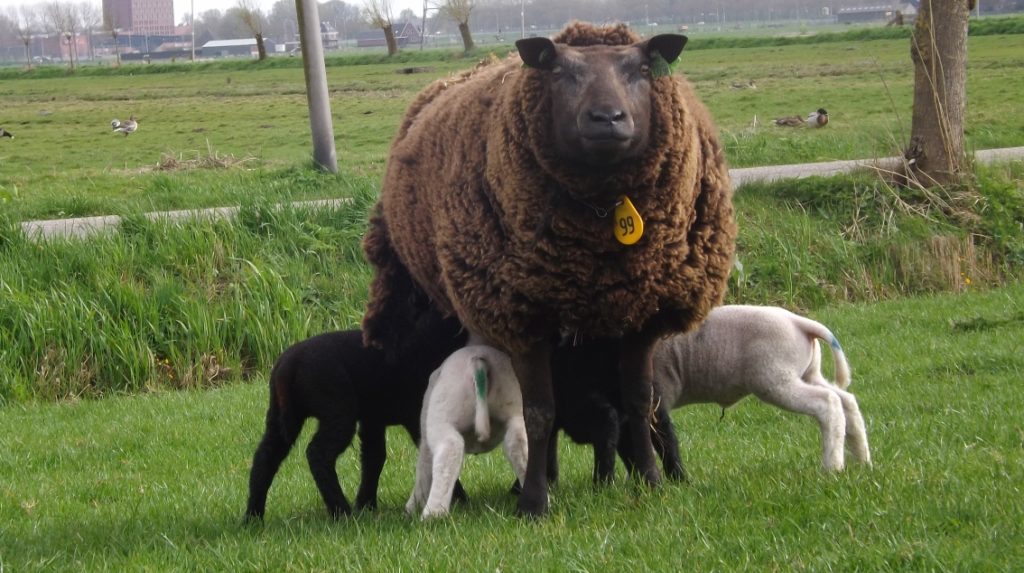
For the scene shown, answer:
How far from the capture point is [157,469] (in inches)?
304

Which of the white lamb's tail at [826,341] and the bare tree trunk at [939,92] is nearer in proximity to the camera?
the white lamb's tail at [826,341]

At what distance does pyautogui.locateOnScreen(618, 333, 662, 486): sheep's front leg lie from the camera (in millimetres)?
5629

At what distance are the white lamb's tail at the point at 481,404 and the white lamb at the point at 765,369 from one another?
1.10 meters

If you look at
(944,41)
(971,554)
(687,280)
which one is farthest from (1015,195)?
(971,554)

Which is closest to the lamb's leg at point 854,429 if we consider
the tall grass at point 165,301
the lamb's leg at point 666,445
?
the lamb's leg at point 666,445

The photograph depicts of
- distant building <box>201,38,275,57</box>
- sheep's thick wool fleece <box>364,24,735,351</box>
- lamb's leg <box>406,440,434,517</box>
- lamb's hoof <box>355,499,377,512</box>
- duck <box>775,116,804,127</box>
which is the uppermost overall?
sheep's thick wool fleece <box>364,24,735,351</box>

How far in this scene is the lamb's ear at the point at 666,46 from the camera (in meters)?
5.30

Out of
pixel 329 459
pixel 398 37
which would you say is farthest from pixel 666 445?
pixel 398 37

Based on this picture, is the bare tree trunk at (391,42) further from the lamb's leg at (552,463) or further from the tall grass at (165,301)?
the lamb's leg at (552,463)

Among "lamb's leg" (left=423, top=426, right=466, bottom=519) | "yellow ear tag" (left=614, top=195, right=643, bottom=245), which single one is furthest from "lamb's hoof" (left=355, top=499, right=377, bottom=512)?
"yellow ear tag" (left=614, top=195, right=643, bottom=245)

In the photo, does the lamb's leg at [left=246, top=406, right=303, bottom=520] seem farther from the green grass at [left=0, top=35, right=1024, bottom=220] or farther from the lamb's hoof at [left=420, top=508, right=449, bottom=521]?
the green grass at [left=0, top=35, right=1024, bottom=220]

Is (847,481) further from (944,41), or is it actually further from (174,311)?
(944,41)

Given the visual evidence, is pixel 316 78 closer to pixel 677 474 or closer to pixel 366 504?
pixel 366 504

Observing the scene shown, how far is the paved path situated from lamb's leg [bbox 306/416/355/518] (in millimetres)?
7667
